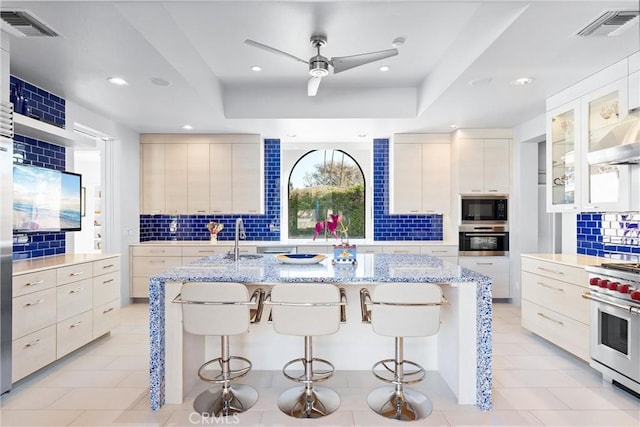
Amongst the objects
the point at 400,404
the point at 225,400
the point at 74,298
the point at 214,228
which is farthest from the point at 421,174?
the point at 74,298

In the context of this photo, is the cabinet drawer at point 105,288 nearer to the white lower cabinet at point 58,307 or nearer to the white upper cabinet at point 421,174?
the white lower cabinet at point 58,307

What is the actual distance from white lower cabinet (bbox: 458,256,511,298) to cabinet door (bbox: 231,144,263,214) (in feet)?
Result: 10.3

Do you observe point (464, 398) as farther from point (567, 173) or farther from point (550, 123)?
point (550, 123)

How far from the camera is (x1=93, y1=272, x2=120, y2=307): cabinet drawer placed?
135 inches

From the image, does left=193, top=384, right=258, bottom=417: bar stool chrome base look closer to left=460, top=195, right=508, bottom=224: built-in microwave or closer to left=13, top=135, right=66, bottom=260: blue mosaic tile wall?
left=13, top=135, right=66, bottom=260: blue mosaic tile wall

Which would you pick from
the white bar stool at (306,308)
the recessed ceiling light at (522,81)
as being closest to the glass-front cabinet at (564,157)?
the recessed ceiling light at (522,81)

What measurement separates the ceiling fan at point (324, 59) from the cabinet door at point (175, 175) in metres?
3.00

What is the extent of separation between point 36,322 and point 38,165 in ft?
5.28

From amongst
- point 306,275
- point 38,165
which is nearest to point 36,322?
point 38,165

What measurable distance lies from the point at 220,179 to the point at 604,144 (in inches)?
178

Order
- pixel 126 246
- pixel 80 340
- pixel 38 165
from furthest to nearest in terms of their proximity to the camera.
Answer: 1. pixel 126 246
2. pixel 38 165
3. pixel 80 340

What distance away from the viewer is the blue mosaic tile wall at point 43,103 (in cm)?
327

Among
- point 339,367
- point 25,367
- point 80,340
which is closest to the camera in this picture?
point 25,367

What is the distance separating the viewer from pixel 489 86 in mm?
3387
